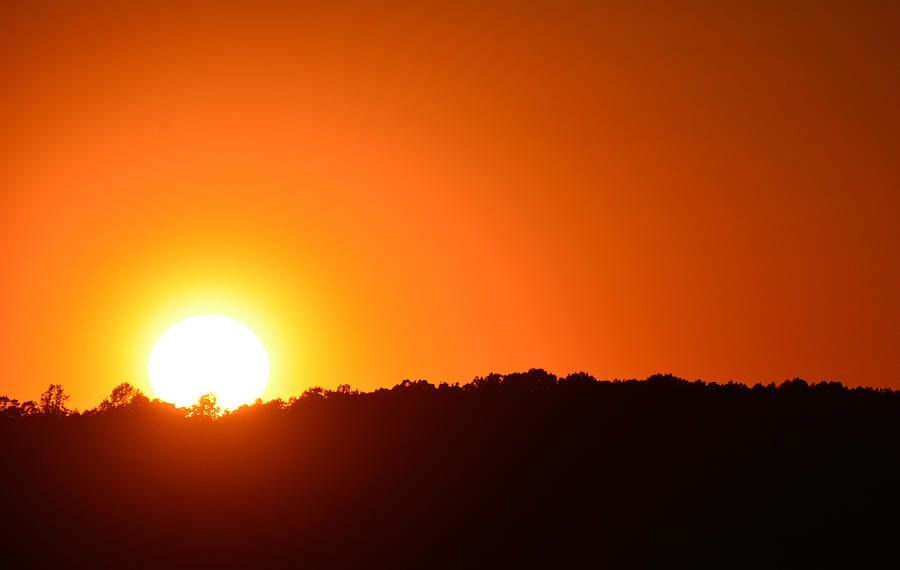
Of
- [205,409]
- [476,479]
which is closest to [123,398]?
[205,409]

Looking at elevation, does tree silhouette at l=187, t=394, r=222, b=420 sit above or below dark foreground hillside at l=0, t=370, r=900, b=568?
above

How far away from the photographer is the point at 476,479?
53.7 metres

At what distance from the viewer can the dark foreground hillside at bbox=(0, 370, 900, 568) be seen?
156ft

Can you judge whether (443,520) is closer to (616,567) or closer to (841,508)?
(616,567)

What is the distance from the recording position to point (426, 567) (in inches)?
1919

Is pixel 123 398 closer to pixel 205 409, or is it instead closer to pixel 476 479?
pixel 205 409

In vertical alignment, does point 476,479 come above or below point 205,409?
below

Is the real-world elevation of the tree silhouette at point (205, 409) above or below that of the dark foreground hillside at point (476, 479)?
above

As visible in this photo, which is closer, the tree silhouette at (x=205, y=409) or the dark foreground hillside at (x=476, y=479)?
the dark foreground hillside at (x=476, y=479)

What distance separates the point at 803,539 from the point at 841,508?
7.90 feet

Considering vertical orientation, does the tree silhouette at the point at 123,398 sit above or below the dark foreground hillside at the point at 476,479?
above

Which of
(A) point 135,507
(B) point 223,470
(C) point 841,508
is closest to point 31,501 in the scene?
(A) point 135,507

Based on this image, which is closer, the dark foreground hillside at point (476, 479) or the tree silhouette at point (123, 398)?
the dark foreground hillside at point (476, 479)

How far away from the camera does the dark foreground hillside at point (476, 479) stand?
47.5m
